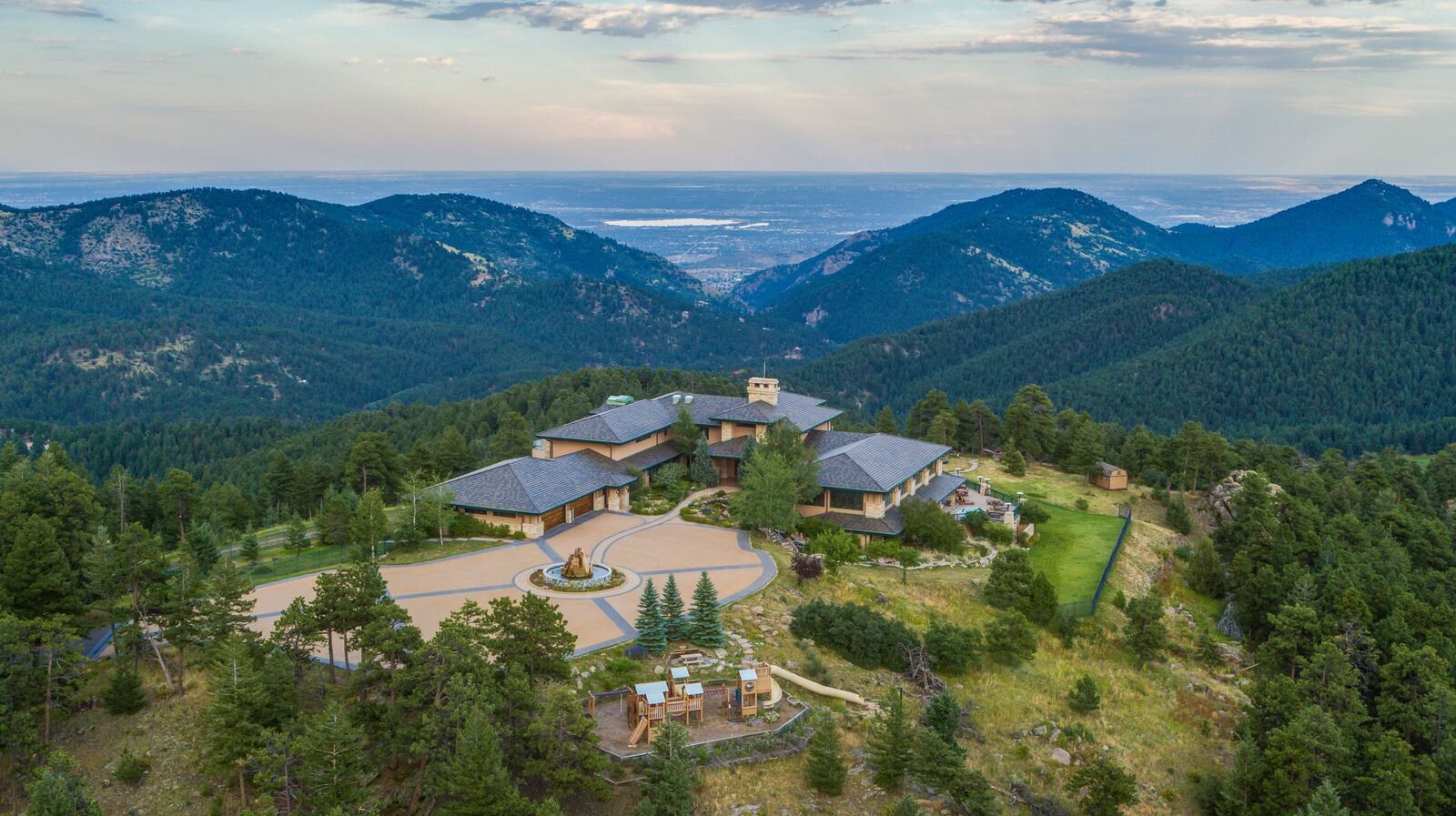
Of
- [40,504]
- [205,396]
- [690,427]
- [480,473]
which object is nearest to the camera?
[40,504]

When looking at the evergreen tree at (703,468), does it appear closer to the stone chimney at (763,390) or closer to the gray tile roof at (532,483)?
the gray tile roof at (532,483)

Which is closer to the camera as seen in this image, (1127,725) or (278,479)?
(1127,725)

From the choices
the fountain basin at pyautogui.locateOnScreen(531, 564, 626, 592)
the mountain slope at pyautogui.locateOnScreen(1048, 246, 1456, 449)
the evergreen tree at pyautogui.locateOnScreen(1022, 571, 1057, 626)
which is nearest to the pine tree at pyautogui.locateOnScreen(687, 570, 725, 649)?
the fountain basin at pyautogui.locateOnScreen(531, 564, 626, 592)

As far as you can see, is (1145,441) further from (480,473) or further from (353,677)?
(353,677)

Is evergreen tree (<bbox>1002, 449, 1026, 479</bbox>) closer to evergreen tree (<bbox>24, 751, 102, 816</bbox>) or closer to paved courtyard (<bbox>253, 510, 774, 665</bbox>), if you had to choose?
paved courtyard (<bbox>253, 510, 774, 665</bbox>)

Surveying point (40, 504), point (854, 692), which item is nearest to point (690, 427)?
point (854, 692)

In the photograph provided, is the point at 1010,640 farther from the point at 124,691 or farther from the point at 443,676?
the point at 124,691
